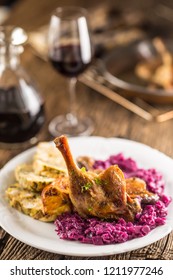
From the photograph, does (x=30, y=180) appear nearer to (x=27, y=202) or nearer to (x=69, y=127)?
(x=27, y=202)

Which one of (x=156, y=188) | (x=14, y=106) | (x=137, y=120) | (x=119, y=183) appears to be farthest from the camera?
(x=137, y=120)

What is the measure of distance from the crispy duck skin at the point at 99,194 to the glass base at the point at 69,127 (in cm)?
73

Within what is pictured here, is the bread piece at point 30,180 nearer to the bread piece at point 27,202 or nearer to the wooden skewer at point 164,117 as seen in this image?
the bread piece at point 27,202

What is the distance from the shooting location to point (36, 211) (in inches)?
66.2

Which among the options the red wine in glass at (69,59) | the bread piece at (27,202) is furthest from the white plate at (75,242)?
the red wine in glass at (69,59)

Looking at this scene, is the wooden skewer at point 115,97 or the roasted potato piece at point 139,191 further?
the wooden skewer at point 115,97

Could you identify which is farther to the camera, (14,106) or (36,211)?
(14,106)

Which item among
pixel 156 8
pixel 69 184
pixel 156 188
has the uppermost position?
pixel 69 184

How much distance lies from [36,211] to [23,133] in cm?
58

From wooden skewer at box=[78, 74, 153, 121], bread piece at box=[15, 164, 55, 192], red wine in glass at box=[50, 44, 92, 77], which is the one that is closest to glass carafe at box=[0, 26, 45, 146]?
Answer: red wine in glass at box=[50, 44, 92, 77]

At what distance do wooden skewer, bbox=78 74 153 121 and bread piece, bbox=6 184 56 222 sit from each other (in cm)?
83

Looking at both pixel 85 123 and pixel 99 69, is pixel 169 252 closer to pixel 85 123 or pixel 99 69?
pixel 85 123

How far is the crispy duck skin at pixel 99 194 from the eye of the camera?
160cm

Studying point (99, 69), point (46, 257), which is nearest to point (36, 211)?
point (46, 257)
